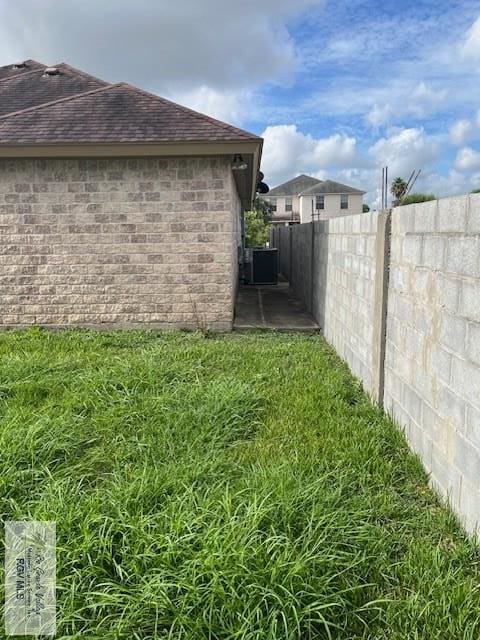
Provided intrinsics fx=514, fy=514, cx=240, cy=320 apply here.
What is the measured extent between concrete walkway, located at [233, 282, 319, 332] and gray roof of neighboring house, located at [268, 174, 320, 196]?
5636 centimetres

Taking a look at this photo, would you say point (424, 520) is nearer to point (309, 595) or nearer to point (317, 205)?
point (309, 595)

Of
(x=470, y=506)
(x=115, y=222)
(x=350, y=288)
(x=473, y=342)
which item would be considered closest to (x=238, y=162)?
(x=115, y=222)

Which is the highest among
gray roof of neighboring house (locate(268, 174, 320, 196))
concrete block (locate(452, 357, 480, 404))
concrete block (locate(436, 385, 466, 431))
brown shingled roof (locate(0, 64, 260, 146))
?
gray roof of neighboring house (locate(268, 174, 320, 196))

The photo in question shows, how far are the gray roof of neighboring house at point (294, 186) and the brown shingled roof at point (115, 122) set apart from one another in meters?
60.2

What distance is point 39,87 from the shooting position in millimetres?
11109

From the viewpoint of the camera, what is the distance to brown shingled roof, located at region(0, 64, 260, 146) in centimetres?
732

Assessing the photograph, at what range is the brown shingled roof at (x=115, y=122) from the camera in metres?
7.32

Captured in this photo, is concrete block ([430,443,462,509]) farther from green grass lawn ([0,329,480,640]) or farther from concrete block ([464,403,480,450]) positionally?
concrete block ([464,403,480,450])

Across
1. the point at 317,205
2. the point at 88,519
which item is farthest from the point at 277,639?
the point at 317,205

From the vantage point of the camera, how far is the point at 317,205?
5891 cm

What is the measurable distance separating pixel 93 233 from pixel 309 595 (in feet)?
22.1

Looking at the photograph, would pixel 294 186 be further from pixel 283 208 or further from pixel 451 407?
pixel 451 407

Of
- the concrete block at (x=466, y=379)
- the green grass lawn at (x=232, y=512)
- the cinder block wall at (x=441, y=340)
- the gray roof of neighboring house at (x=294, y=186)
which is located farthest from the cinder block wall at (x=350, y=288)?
the gray roof of neighboring house at (x=294, y=186)

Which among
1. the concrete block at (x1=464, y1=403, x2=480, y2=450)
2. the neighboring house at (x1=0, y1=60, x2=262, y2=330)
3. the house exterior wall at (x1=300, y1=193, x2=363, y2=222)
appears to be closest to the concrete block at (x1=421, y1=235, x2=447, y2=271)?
the concrete block at (x1=464, y1=403, x2=480, y2=450)
